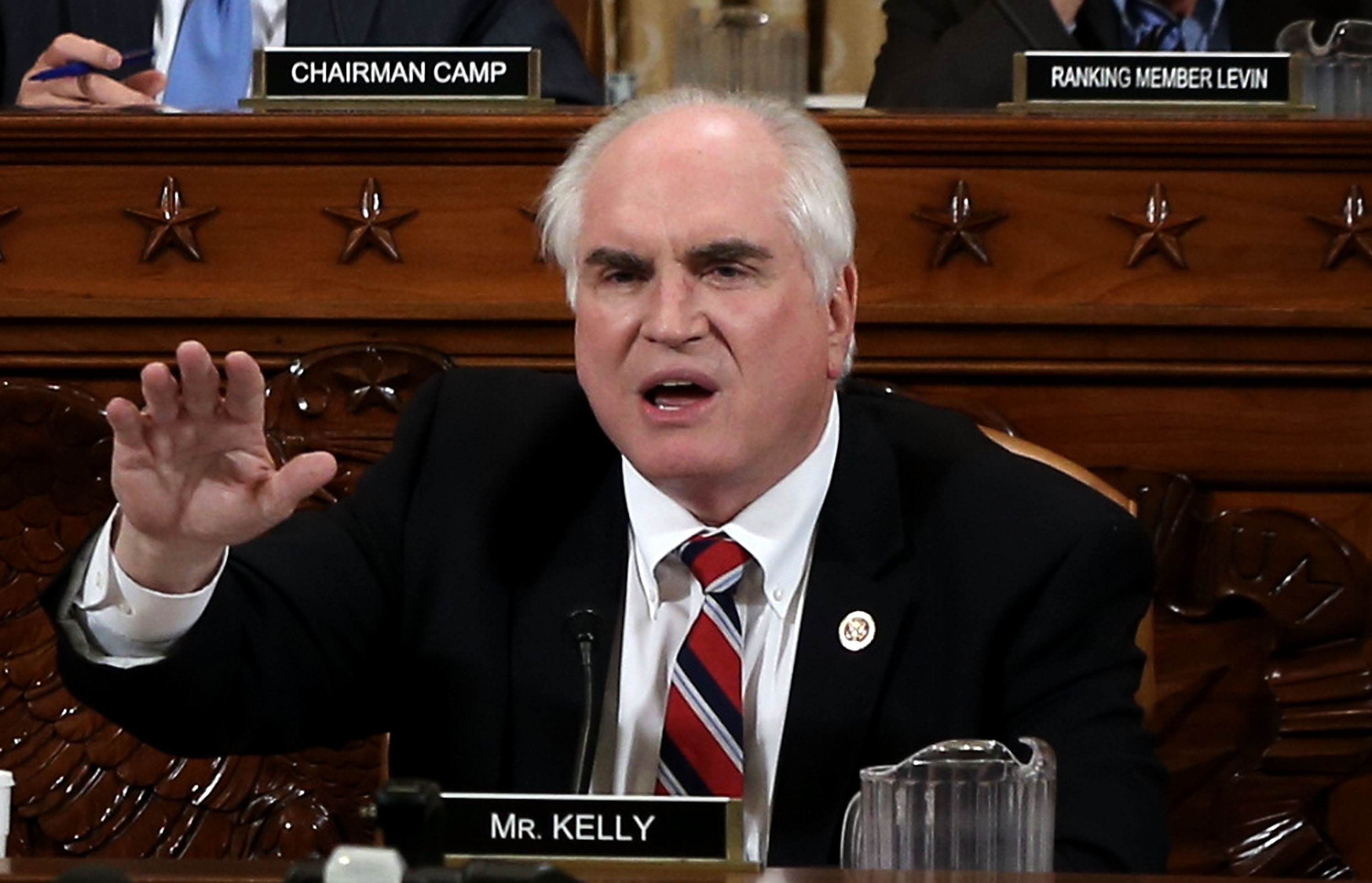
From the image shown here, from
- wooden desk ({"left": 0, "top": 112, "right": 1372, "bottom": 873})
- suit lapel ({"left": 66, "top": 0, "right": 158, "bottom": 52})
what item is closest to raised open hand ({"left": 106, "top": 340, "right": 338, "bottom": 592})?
wooden desk ({"left": 0, "top": 112, "right": 1372, "bottom": 873})

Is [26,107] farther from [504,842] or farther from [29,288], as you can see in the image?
[504,842]

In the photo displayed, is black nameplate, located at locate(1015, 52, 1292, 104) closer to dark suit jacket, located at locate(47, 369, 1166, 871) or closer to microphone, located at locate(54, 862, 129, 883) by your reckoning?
dark suit jacket, located at locate(47, 369, 1166, 871)

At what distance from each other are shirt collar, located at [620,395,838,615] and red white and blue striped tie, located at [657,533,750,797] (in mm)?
68

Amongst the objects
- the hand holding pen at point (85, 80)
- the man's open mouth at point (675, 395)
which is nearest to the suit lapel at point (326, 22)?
the hand holding pen at point (85, 80)

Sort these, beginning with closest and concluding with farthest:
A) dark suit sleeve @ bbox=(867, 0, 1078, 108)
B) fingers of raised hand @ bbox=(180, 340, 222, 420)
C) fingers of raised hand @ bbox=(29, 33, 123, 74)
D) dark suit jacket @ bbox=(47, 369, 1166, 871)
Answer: fingers of raised hand @ bbox=(180, 340, 222, 420) < dark suit jacket @ bbox=(47, 369, 1166, 871) < fingers of raised hand @ bbox=(29, 33, 123, 74) < dark suit sleeve @ bbox=(867, 0, 1078, 108)

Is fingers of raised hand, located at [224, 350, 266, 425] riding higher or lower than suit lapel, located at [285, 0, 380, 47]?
lower

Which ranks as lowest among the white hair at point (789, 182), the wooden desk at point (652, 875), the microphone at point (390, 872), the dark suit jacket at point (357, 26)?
the wooden desk at point (652, 875)

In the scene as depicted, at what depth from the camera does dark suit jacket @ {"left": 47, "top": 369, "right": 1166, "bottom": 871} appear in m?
1.92

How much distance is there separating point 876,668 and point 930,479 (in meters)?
0.24

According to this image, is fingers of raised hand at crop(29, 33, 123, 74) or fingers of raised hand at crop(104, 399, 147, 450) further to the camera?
fingers of raised hand at crop(29, 33, 123, 74)

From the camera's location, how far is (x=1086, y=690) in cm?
193

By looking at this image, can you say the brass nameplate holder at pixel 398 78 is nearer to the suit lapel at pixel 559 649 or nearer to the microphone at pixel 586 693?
the suit lapel at pixel 559 649

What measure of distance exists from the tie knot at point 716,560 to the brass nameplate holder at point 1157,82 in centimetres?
97

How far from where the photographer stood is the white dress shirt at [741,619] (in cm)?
197
